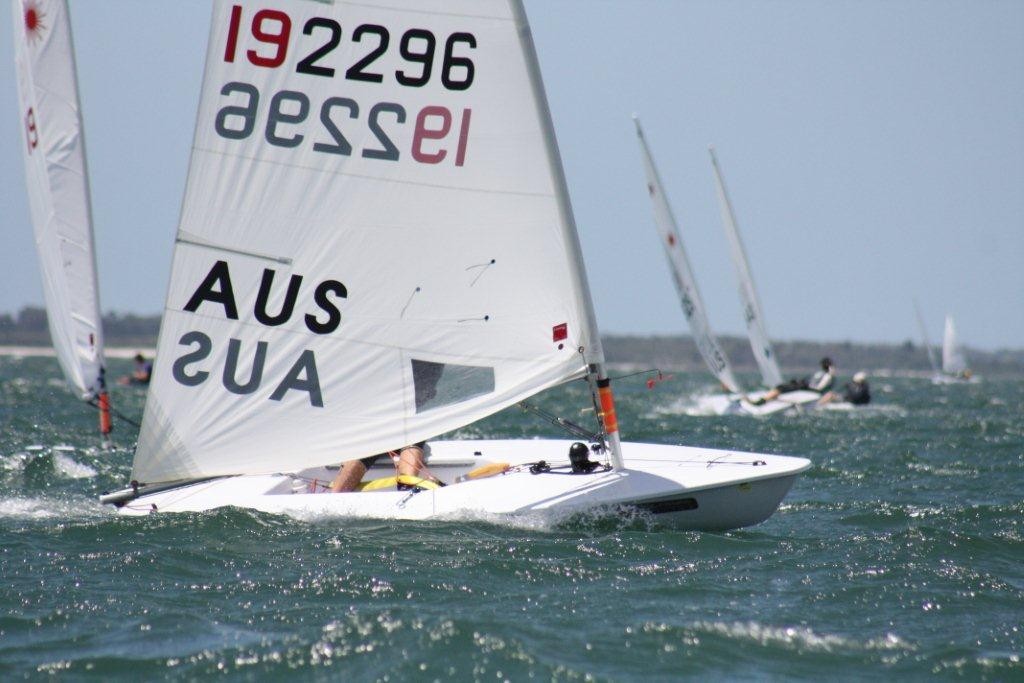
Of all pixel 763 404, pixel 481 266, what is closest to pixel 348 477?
pixel 481 266

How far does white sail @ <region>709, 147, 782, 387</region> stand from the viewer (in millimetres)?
28203

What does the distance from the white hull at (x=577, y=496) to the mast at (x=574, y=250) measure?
1.42 ft

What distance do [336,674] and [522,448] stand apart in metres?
5.16

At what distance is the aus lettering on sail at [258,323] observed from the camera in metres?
9.07

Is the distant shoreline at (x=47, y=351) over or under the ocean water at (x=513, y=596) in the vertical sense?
over

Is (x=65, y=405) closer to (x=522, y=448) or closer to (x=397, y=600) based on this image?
(x=522, y=448)

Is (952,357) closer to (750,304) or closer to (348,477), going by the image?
(750,304)

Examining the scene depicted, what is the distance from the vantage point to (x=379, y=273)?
920cm

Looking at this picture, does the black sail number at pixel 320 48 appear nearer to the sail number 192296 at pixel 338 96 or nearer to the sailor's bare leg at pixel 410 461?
the sail number 192296 at pixel 338 96

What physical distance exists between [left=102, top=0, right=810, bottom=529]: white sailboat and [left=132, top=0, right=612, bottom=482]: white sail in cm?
1

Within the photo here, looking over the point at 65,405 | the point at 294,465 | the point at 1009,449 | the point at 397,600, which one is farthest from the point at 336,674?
the point at 65,405

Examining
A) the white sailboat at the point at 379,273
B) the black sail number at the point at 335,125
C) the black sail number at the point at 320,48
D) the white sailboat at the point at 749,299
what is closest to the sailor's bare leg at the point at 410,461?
the white sailboat at the point at 379,273

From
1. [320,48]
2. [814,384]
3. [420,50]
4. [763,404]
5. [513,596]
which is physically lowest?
[513,596]

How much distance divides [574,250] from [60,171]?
21.3 ft
